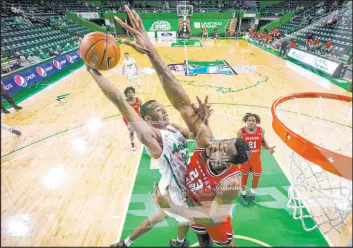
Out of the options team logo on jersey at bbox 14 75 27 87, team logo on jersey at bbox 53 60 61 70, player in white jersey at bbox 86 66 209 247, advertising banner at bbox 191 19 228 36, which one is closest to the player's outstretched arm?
player in white jersey at bbox 86 66 209 247

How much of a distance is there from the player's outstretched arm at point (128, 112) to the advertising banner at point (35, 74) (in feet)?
23.7

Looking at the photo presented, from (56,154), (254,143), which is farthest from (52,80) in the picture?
(254,143)

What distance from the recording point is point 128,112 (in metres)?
1.50

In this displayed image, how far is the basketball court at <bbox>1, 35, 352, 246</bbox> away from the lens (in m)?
1.65

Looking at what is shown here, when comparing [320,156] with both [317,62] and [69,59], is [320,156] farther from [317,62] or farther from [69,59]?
[69,59]

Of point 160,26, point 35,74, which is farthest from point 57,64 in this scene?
point 160,26

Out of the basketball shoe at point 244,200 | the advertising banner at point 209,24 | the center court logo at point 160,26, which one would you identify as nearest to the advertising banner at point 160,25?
the center court logo at point 160,26

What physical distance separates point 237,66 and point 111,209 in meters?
9.79

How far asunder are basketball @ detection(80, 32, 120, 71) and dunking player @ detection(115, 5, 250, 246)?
0.40 m

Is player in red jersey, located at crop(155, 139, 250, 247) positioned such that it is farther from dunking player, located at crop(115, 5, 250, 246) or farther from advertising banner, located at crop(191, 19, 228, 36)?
advertising banner, located at crop(191, 19, 228, 36)

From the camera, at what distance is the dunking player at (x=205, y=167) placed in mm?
1532

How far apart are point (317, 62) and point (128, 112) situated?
9.87 m

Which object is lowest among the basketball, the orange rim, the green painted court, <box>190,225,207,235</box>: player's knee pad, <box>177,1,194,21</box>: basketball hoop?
the green painted court

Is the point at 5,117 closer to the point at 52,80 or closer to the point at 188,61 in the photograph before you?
the point at 52,80
